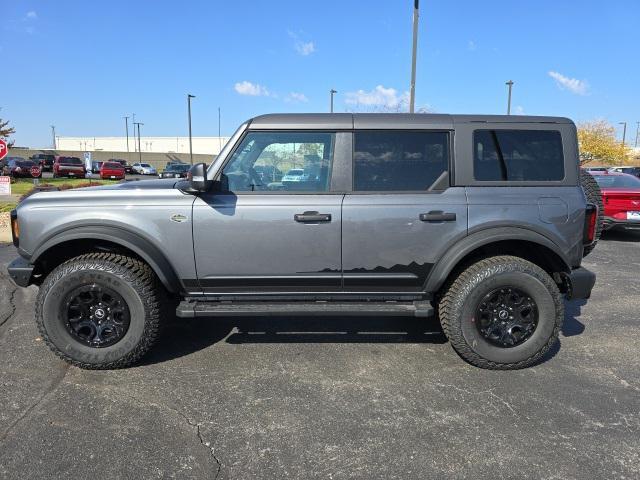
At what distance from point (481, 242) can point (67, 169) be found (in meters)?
35.5

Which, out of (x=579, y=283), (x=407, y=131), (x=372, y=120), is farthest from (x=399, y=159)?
(x=579, y=283)

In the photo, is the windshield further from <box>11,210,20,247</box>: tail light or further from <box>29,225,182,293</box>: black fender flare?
<box>11,210,20,247</box>: tail light

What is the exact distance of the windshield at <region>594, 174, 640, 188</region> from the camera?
9.68 metres

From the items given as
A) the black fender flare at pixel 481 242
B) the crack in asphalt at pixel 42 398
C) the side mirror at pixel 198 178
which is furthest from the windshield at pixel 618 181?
the crack in asphalt at pixel 42 398

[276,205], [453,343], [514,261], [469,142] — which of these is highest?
[469,142]

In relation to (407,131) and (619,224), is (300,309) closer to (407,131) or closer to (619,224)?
(407,131)

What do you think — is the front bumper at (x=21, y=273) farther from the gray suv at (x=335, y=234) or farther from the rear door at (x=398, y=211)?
the rear door at (x=398, y=211)

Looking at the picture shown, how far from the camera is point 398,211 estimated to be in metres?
3.59

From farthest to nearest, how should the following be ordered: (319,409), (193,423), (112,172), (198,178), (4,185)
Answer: (112,172), (4,185), (198,178), (319,409), (193,423)

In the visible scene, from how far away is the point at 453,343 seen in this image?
3732 millimetres

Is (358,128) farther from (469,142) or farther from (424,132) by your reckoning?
(469,142)

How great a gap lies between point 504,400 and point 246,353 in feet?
6.77

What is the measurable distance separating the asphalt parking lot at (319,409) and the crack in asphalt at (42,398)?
16 mm

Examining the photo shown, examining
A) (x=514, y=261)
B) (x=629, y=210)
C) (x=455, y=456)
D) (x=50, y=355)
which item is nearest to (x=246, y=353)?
(x=50, y=355)
